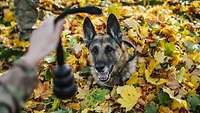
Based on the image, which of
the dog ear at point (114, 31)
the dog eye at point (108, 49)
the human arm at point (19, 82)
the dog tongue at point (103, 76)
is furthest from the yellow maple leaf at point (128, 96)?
the human arm at point (19, 82)

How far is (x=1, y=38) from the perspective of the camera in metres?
10.7

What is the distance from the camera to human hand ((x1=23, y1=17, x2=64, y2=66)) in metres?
2.75

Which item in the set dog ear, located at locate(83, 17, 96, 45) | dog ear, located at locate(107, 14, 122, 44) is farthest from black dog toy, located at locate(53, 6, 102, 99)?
dog ear, located at locate(83, 17, 96, 45)

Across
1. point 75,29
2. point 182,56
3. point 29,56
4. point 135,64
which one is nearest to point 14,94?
point 29,56

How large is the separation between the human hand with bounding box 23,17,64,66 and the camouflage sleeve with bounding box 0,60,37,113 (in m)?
0.07

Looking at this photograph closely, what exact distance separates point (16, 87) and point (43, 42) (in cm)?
35

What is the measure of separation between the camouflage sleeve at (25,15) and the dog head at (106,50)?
2.75m

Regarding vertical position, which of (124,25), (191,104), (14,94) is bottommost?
(191,104)

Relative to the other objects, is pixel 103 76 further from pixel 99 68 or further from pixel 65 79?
pixel 65 79

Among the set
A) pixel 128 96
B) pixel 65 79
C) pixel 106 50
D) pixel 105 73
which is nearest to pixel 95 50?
pixel 106 50

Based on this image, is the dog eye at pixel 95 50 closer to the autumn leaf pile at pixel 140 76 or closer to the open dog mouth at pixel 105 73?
the open dog mouth at pixel 105 73

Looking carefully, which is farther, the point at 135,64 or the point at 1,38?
the point at 1,38

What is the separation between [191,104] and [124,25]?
2.38 meters

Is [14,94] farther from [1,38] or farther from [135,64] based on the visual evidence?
[1,38]
